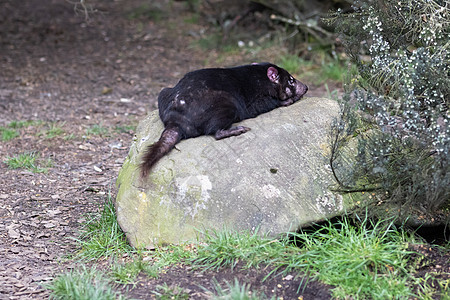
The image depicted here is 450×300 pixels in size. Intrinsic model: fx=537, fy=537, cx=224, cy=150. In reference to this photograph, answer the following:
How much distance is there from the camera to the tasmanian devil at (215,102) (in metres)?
3.66

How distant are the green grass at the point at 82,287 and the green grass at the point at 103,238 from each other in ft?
1.19

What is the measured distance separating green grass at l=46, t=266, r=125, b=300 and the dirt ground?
0.15m

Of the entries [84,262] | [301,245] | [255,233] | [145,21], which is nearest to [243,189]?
[255,233]

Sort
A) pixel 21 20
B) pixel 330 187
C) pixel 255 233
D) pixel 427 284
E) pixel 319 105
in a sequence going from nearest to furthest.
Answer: pixel 427 284 → pixel 255 233 → pixel 330 187 → pixel 319 105 → pixel 21 20

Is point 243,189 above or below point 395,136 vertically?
below

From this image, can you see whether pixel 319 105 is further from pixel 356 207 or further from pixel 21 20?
pixel 21 20

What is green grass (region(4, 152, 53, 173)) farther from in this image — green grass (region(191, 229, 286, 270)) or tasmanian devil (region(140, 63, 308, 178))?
green grass (region(191, 229, 286, 270))

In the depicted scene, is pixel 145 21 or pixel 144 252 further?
pixel 145 21

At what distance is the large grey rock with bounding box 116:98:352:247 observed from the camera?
338cm

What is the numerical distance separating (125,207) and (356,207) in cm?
149

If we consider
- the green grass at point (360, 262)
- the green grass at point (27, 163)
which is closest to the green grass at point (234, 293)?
the green grass at point (360, 262)

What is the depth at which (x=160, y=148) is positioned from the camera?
3568 mm

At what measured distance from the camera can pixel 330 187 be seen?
3.48 m

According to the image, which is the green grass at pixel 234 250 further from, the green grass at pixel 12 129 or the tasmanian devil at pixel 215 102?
the green grass at pixel 12 129
